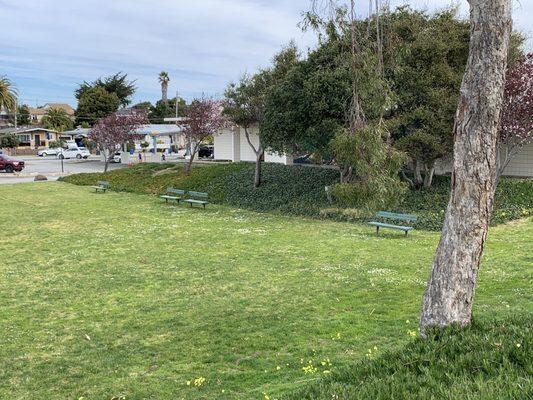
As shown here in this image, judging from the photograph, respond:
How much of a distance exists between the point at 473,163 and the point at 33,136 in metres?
86.8

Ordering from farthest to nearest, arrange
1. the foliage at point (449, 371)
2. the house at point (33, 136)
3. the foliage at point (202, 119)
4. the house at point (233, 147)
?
the house at point (33, 136)
the house at point (233, 147)
the foliage at point (202, 119)
the foliage at point (449, 371)

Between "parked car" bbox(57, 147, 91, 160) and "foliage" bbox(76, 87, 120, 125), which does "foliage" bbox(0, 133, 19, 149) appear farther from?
"foliage" bbox(76, 87, 120, 125)

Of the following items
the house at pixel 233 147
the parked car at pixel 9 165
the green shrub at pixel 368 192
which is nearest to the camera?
the green shrub at pixel 368 192

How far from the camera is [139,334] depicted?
7.79 meters

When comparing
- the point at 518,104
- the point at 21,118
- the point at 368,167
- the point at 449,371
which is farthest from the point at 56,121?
the point at 449,371

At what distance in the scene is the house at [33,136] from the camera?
8088 centimetres

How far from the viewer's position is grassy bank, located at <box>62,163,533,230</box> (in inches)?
744

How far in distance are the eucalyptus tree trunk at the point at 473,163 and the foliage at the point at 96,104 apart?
269 feet

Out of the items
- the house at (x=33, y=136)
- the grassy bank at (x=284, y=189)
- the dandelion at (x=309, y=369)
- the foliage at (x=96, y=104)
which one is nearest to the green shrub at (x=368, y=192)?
the dandelion at (x=309, y=369)

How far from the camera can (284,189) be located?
2497 cm

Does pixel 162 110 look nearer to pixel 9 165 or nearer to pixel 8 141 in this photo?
pixel 8 141

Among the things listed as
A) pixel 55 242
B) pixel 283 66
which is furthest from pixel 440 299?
pixel 283 66

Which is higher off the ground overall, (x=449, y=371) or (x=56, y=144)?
(x=56, y=144)

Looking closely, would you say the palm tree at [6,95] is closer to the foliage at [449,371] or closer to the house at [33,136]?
the house at [33,136]
